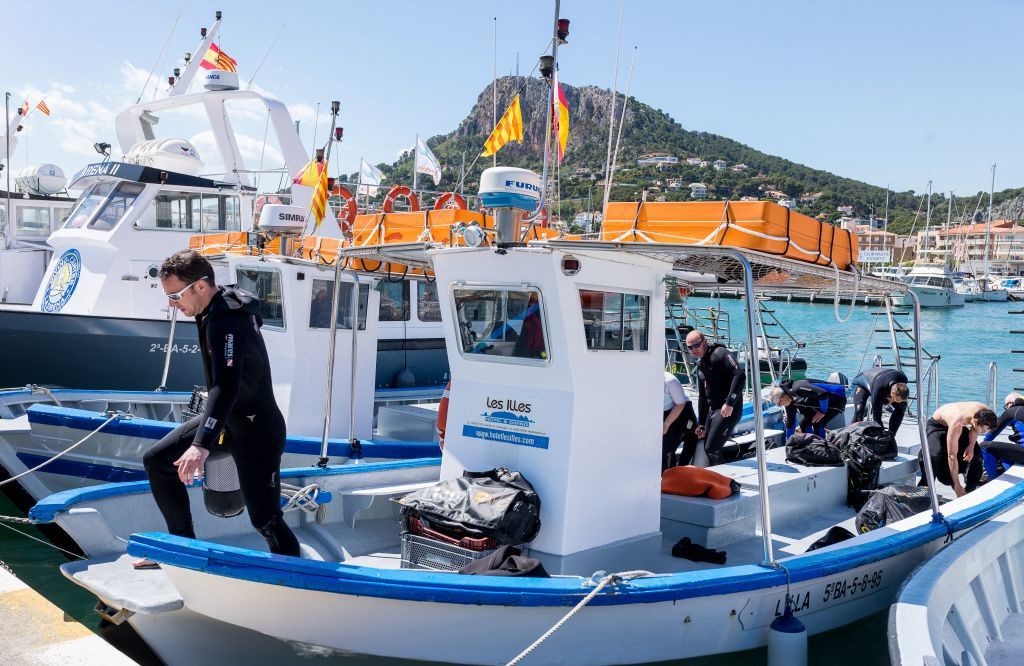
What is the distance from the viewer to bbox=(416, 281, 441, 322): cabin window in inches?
509

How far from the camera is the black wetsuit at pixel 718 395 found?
303 inches

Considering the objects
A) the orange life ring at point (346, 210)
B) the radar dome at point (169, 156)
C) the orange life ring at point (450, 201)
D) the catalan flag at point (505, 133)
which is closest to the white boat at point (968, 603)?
the catalan flag at point (505, 133)

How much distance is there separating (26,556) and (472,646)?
5.74m

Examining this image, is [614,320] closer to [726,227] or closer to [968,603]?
[726,227]

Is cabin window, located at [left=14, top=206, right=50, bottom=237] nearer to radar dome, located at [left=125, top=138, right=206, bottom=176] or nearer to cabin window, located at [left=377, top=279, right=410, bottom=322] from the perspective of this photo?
radar dome, located at [left=125, top=138, right=206, bottom=176]

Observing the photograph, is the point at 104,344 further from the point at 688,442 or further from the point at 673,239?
the point at 673,239

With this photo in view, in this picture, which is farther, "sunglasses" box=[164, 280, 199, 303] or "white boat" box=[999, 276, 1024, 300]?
"white boat" box=[999, 276, 1024, 300]

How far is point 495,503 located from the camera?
457cm

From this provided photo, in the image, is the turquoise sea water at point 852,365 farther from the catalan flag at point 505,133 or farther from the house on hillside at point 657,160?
the house on hillside at point 657,160

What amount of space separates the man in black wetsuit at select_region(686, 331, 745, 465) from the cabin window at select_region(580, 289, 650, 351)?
2473 mm

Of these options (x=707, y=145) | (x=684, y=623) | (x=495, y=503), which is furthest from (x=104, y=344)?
(x=707, y=145)

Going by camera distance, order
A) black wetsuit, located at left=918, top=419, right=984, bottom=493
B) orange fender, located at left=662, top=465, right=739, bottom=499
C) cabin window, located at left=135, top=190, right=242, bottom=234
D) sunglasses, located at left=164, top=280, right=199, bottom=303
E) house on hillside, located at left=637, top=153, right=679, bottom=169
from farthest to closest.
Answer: house on hillside, located at left=637, top=153, right=679, bottom=169
cabin window, located at left=135, top=190, right=242, bottom=234
black wetsuit, located at left=918, top=419, right=984, bottom=493
orange fender, located at left=662, top=465, right=739, bottom=499
sunglasses, located at left=164, top=280, right=199, bottom=303

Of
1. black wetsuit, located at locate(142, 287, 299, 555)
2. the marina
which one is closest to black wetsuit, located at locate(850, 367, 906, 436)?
the marina

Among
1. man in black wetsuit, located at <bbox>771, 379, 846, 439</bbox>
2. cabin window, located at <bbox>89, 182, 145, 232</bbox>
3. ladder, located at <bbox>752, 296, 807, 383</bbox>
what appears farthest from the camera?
cabin window, located at <bbox>89, 182, 145, 232</bbox>
